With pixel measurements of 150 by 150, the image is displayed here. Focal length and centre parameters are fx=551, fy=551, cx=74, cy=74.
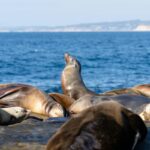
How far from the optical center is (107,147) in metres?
4.49

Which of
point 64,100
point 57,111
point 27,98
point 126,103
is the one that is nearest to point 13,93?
point 27,98

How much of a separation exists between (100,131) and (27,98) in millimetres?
5481

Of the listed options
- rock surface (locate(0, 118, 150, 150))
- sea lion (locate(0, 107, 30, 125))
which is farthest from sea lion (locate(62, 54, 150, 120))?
rock surface (locate(0, 118, 150, 150))

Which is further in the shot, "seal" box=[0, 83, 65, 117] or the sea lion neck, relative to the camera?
the sea lion neck

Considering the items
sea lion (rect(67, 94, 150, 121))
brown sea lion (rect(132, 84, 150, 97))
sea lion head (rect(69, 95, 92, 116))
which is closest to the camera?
sea lion (rect(67, 94, 150, 121))

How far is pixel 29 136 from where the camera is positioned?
215 inches

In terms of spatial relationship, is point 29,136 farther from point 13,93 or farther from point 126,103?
point 13,93

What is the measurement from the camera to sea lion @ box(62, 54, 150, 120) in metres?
8.60

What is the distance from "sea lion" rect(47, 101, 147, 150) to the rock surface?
0.80 ft

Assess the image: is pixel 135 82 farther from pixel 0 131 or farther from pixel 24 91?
pixel 0 131

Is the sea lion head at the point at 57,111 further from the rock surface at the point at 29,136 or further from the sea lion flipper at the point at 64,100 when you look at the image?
the rock surface at the point at 29,136

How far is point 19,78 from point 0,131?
17.5 metres

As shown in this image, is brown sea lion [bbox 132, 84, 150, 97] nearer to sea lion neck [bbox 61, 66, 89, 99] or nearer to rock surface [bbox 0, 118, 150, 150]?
sea lion neck [bbox 61, 66, 89, 99]

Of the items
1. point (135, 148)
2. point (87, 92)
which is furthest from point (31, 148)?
point (87, 92)
